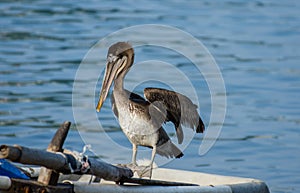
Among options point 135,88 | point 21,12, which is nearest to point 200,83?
point 135,88

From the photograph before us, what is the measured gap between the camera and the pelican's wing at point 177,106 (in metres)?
8.13

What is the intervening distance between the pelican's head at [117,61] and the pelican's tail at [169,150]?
25.3 inches

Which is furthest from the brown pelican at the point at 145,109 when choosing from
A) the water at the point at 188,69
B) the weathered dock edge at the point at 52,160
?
the water at the point at 188,69

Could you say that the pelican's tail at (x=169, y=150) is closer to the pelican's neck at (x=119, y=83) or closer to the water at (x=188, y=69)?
the pelican's neck at (x=119, y=83)

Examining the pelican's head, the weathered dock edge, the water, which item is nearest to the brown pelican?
the pelican's head

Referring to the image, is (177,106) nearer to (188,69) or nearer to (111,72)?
(111,72)

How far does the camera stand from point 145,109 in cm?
820

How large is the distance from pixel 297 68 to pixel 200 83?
2.08 meters

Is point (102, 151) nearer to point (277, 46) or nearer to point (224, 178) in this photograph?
point (224, 178)

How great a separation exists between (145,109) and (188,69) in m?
9.08

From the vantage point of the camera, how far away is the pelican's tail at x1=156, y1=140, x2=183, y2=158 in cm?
835

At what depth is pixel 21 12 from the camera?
2233cm

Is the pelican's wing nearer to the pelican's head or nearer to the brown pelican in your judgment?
the brown pelican

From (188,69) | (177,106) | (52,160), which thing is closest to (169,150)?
(177,106)
